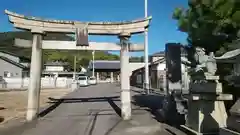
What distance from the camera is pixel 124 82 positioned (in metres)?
12.7

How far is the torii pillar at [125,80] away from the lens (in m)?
12.6

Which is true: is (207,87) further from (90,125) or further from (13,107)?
(13,107)

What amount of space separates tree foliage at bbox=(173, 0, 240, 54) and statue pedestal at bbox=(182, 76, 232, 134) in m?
1.41

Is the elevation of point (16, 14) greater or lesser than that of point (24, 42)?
greater

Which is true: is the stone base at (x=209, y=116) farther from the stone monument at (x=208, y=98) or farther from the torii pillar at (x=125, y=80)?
the torii pillar at (x=125, y=80)

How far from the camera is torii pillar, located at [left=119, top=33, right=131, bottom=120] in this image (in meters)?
12.6

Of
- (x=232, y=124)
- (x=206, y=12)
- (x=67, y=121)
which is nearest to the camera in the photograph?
(x=232, y=124)

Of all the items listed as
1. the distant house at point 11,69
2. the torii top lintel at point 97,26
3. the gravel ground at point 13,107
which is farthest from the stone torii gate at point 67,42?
the distant house at point 11,69

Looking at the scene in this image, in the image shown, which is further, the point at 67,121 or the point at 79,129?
the point at 67,121

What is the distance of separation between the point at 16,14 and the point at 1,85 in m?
35.2

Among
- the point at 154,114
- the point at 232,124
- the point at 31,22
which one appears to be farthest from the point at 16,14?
the point at 232,124

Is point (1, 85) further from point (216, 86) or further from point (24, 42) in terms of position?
point (216, 86)

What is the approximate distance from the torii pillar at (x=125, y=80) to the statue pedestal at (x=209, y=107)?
439 cm

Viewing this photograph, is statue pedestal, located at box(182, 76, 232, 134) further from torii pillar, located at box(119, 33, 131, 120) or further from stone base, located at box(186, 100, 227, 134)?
torii pillar, located at box(119, 33, 131, 120)
